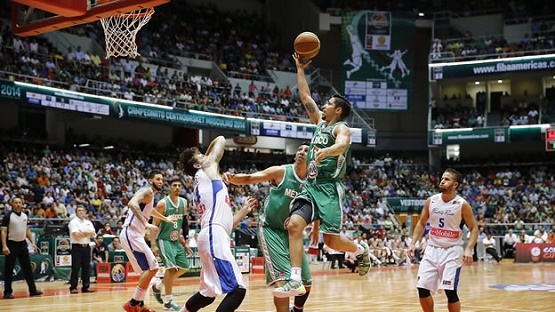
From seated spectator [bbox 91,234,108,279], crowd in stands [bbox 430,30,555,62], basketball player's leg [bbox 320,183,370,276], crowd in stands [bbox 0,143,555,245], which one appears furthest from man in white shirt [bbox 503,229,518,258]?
basketball player's leg [bbox 320,183,370,276]

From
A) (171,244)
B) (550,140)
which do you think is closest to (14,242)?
(171,244)

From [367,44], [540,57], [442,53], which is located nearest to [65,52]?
[367,44]

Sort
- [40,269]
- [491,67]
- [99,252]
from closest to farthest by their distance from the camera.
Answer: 1. [40,269]
2. [99,252]
3. [491,67]

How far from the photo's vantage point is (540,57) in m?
39.2

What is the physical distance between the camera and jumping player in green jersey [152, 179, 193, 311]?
11.2 meters

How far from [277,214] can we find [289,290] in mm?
888

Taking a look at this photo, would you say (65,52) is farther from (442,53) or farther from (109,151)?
(442,53)

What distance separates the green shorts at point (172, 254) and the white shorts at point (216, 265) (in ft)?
15.5

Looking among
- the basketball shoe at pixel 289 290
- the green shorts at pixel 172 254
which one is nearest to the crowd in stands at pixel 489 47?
the green shorts at pixel 172 254

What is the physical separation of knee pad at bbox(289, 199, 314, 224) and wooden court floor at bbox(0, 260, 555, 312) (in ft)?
13.0

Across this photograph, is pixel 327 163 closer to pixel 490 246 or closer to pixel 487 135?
pixel 490 246

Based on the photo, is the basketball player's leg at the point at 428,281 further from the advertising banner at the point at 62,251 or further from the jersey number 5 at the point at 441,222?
the advertising banner at the point at 62,251

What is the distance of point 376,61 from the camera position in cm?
4212

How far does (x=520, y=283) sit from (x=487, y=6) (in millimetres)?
31543
